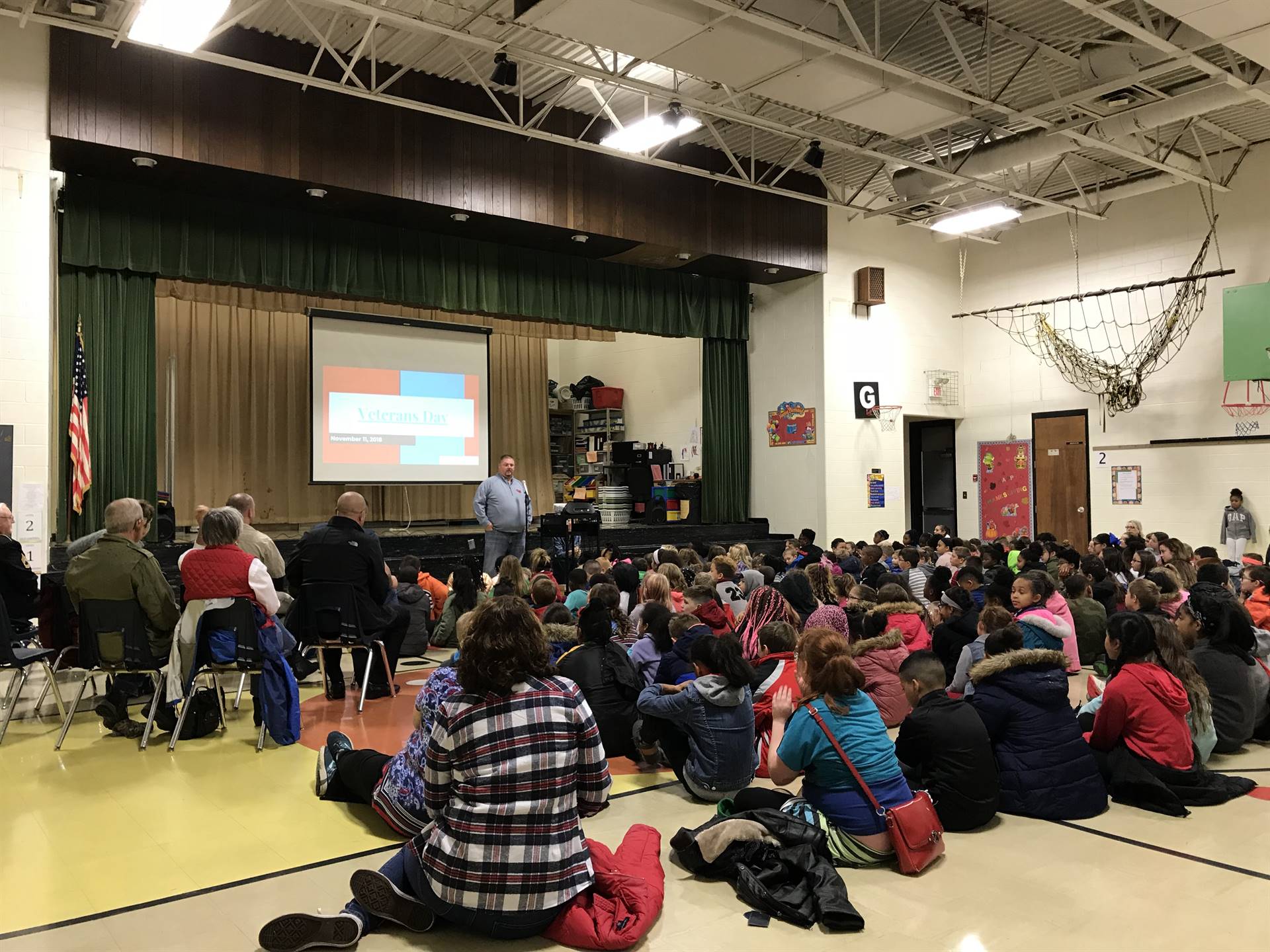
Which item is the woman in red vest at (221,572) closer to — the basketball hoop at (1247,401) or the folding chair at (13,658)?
the folding chair at (13,658)

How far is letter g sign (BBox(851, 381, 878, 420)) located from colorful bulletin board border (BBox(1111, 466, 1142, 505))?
3075 mm

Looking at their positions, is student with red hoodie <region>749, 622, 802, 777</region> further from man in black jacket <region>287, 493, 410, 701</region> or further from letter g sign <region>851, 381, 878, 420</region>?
letter g sign <region>851, 381, 878, 420</region>

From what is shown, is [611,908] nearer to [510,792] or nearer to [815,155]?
[510,792]

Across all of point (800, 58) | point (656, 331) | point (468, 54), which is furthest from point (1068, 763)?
point (656, 331)

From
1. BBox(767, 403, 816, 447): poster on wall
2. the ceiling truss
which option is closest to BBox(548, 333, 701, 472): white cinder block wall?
BBox(767, 403, 816, 447): poster on wall

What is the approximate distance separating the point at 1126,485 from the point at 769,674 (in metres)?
9.51

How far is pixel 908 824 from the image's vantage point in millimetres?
3078

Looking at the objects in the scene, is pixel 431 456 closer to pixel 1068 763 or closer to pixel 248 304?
pixel 248 304

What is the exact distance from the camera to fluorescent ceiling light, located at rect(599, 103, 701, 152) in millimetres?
8281

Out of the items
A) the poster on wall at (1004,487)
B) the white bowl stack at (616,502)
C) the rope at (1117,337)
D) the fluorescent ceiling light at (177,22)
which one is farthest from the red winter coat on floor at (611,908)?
the poster on wall at (1004,487)

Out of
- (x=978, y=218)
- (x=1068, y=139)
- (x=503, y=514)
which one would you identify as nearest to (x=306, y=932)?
(x=503, y=514)

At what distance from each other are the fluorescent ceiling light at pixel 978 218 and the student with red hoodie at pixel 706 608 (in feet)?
22.9

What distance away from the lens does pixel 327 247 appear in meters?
9.57

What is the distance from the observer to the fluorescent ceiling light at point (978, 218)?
33.6 ft
